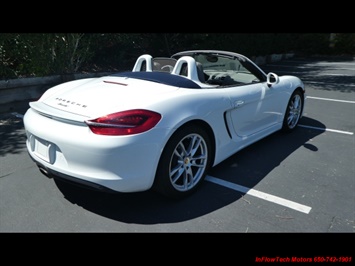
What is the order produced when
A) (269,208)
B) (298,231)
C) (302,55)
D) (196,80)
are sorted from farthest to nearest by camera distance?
(302,55)
(196,80)
(269,208)
(298,231)

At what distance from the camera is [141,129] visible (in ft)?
6.99

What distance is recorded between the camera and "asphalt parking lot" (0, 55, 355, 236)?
2248mm

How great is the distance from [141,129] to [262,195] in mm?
1437

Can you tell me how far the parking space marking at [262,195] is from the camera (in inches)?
99.5

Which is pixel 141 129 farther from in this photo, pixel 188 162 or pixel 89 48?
pixel 89 48

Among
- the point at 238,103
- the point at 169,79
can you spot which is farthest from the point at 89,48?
the point at 238,103

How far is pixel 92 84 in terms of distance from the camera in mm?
2818

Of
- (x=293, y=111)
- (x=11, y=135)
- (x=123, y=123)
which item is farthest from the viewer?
(x=293, y=111)

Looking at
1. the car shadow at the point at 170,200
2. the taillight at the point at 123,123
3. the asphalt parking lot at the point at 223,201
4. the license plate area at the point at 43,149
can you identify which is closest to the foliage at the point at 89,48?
the asphalt parking lot at the point at 223,201

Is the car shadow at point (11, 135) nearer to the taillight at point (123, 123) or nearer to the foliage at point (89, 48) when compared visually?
the foliage at point (89, 48)

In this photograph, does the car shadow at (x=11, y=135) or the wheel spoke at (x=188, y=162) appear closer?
the wheel spoke at (x=188, y=162)

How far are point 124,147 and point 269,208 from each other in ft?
4.77
